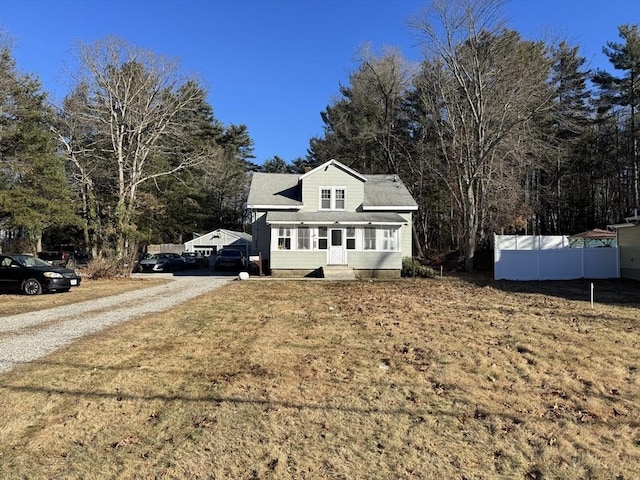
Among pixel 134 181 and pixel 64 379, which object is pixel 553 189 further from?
pixel 64 379

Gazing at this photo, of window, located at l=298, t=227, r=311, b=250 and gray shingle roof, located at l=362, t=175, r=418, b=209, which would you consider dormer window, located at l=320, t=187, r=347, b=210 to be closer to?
gray shingle roof, located at l=362, t=175, r=418, b=209

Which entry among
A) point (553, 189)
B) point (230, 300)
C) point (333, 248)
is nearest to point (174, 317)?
point (230, 300)

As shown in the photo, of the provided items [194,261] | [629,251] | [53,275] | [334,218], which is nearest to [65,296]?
[53,275]

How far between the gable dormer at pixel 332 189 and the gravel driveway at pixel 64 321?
11.1 meters

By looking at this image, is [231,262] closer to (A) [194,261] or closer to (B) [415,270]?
(A) [194,261]

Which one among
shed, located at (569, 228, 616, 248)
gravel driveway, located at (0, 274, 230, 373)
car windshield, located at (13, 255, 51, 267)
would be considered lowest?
gravel driveway, located at (0, 274, 230, 373)

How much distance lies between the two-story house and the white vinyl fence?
5073 millimetres

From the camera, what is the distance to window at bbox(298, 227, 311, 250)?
22547mm

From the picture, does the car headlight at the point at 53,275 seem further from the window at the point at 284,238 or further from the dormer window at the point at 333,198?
the dormer window at the point at 333,198

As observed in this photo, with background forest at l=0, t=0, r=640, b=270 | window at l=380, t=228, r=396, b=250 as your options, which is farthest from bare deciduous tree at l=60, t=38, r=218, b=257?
window at l=380, t=228, r=396, b=250

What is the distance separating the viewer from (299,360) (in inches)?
248

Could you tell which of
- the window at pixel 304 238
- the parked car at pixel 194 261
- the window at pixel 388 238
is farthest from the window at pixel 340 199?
the parked car at pixel 194 261

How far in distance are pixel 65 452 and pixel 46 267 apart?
13516 millimetres

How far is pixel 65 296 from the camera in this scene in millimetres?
13883
